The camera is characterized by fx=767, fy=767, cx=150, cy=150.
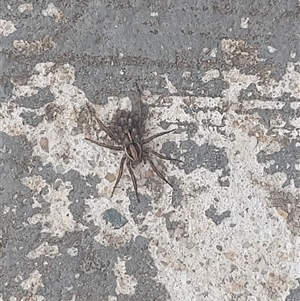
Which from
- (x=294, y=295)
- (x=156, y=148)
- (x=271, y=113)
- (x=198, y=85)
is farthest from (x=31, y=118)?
(x=294, y=295)

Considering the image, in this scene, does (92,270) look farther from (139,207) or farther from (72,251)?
(139,207)

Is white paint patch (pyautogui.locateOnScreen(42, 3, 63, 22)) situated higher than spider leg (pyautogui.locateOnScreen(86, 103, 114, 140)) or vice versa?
white paint patch (pyautogui.locateOnScreen(42, 3, 63, 22))

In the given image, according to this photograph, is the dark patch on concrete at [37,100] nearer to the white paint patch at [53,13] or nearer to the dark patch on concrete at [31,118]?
the dark patch on concrete at [31,118]

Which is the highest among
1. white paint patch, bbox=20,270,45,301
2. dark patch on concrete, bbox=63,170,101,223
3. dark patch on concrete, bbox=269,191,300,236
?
dark patch on concrete, bbox=63,170,101,223

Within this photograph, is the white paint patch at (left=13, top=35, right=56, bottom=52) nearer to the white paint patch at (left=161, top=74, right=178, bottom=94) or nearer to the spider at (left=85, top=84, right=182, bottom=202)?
the spider at (left=85, top=84, right=182, bottom=202)

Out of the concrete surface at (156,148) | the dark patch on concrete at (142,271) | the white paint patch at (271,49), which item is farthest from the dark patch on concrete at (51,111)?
the white paint patch at (271,49)

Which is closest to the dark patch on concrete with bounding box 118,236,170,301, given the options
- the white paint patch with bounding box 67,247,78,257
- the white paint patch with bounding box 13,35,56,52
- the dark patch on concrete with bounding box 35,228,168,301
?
the dark patch on concrete with bounding box 35,228,168,301

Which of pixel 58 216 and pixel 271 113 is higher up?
pixel 271 113
